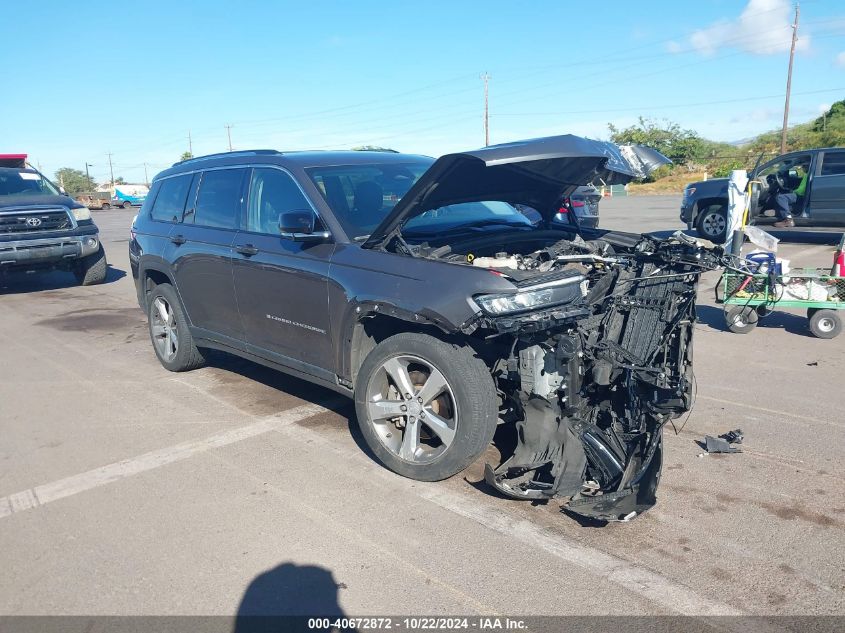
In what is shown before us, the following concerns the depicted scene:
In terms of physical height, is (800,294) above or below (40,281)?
above

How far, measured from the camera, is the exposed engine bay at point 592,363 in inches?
142

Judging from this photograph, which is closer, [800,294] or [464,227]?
[464,227]

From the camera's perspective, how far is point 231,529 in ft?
12.0

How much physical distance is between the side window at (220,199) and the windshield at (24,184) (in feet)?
26.8

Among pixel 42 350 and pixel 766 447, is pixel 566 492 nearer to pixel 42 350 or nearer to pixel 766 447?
pixel 766 447

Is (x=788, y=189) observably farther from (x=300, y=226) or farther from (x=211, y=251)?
(x=300, y=226)

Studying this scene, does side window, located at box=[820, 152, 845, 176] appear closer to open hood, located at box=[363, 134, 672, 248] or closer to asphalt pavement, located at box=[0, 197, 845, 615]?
asphalt pavement, located at box=[0, 197, 845, 615]

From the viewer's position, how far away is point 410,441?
13.5 feet

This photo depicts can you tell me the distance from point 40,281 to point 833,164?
16.1 metres

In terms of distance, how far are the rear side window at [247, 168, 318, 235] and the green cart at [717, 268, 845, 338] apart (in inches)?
179

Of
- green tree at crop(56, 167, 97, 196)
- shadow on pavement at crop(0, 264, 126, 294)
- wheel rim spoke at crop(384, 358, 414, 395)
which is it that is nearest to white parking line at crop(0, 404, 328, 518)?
wheel rim spoke at crop(384, 358, 414, 395)

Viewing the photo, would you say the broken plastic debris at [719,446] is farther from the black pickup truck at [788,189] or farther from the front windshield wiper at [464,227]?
the black pickup truck at [788,189]

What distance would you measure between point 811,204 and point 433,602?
560 inches

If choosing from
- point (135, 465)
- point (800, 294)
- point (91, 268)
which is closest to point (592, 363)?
point (135, 465)
